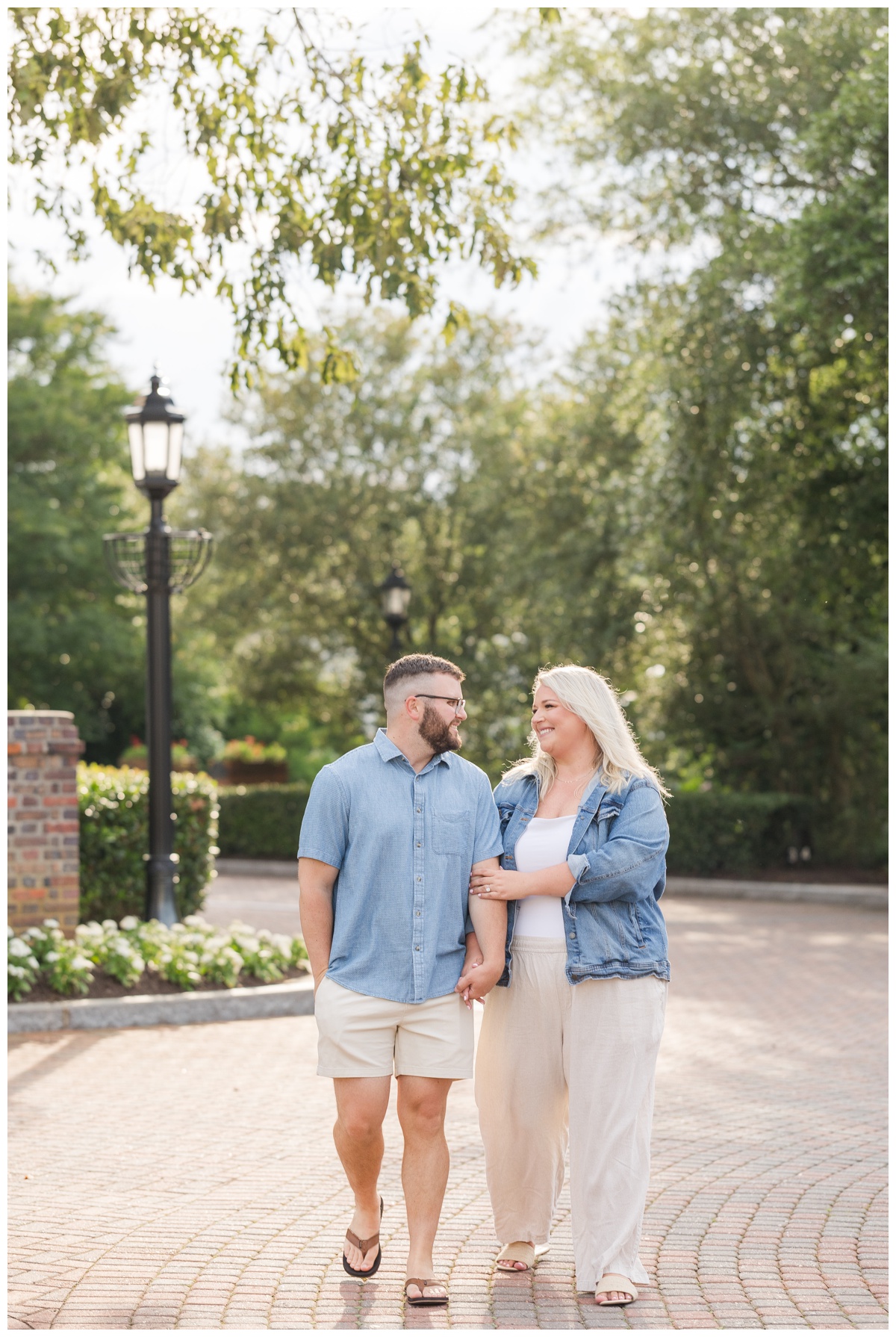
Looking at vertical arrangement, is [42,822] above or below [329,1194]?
above

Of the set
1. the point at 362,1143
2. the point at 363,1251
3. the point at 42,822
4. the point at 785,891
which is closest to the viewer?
the point at 362,1143

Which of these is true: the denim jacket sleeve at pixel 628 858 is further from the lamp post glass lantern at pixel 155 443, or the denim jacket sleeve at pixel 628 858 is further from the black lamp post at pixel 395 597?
the black lamp post at pixel 395 597

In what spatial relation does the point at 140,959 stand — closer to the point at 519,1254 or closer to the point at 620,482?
the point at 519,1254

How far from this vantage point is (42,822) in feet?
32.3

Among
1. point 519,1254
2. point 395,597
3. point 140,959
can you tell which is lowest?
point 519,1254

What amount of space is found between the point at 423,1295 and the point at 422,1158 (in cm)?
37

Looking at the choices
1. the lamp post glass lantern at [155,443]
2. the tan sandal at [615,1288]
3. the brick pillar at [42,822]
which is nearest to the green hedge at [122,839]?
the brick pillar at [42,822]

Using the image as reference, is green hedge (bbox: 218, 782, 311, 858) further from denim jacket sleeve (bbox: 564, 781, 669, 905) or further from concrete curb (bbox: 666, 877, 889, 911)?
denim jacket sleeve (bbox: 564, 781, 669, 905)

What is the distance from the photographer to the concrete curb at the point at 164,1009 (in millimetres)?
8539

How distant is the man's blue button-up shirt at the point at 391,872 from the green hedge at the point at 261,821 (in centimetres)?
1797

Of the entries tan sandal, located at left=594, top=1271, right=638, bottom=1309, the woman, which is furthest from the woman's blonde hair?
tan sandal, located at left=594, top=1271, right=638, bottom=1309

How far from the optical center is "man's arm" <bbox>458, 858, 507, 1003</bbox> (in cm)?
418

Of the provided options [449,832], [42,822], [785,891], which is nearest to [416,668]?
[449,832]

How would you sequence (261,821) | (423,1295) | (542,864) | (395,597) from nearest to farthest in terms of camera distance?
1. (423,1295)
2. (542,864)
3. (395,597)
4. (261,821)
